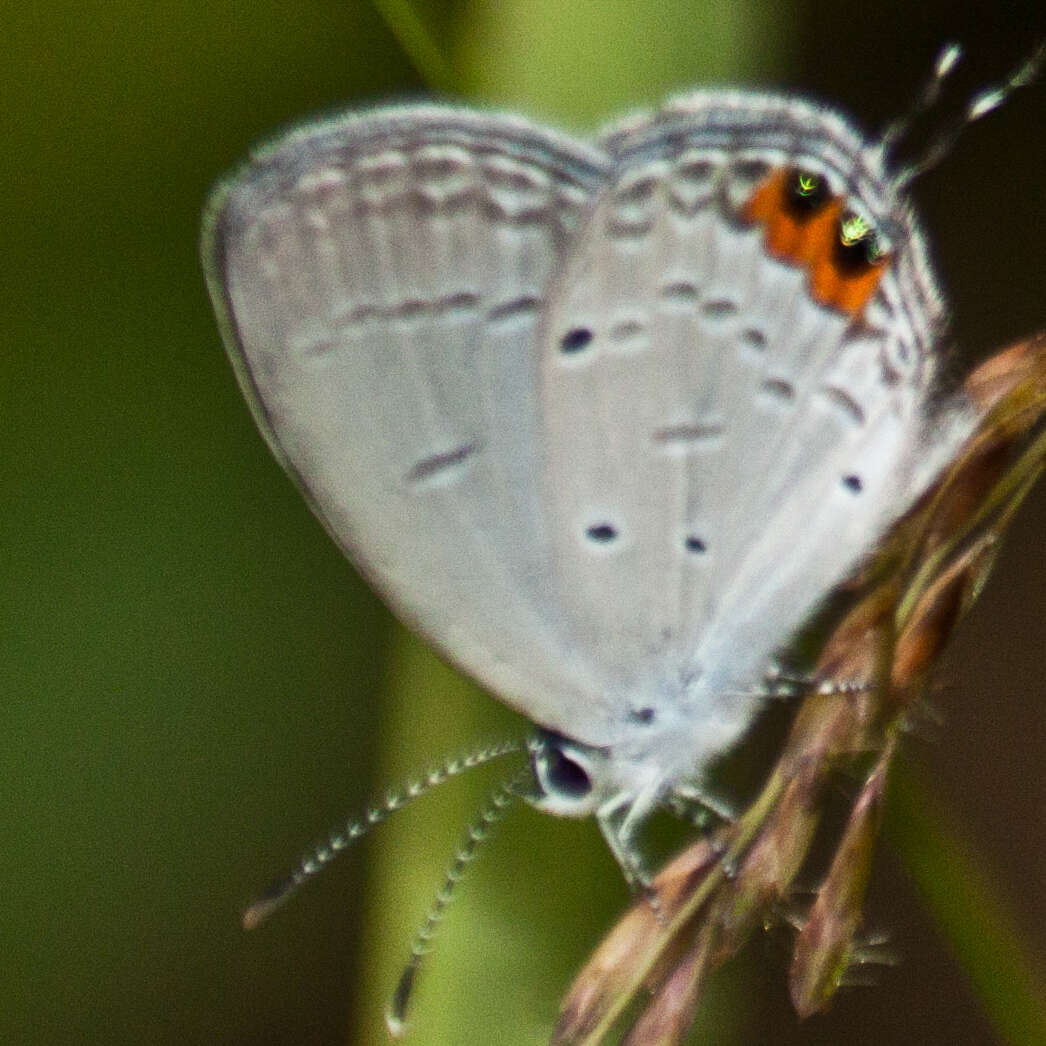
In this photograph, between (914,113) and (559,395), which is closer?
(559,395)

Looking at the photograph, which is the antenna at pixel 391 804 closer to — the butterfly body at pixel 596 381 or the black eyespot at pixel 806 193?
the butterfly body at pixel 596 381

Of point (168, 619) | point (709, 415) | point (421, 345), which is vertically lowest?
point (168, 619)

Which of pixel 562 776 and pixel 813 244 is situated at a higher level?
pixel 813 244

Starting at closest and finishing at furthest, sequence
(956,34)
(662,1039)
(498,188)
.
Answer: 1. (662,1039)
2. (498,188)
3. (956,34)

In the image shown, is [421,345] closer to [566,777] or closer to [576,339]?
[576,339]

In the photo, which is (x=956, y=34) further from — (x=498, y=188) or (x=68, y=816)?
(x=68, y=816)

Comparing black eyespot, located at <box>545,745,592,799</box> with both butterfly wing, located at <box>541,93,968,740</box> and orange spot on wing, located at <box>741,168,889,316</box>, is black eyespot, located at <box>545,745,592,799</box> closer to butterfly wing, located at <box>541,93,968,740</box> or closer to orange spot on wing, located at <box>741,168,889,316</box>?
butterfly wing, located at <box>541,93,968,740</box>

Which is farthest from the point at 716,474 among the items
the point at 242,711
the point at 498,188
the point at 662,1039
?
the point at 242,711

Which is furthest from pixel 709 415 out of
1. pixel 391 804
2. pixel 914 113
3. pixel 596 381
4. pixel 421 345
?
pixel 914 113
